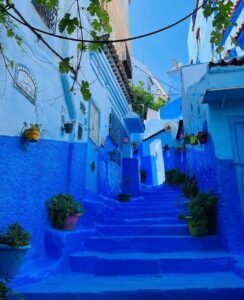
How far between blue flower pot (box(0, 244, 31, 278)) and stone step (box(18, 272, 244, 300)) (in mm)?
257

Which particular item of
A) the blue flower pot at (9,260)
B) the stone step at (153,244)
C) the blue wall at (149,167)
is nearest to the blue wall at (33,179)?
the blue flower pot at (9,260)

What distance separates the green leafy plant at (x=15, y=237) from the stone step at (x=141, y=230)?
275cm

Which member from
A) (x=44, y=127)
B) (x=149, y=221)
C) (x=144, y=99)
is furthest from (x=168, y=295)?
(x=144, y=99)

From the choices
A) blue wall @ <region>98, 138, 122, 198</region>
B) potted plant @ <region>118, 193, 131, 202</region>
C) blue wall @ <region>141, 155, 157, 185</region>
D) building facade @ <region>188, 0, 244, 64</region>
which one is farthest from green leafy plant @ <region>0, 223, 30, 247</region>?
blue wall @ <region>141, 155, 157, 185</region>

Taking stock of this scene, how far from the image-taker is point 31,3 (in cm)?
498

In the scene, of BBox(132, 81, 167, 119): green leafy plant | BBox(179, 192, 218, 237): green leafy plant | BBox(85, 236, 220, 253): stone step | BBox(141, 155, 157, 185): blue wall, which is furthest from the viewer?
BBox(132, 81, 167, 119): green leafy plant

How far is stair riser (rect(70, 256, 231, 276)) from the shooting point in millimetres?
4664

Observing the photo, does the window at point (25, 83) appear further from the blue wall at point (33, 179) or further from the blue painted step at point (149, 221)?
the blue painted step at point (149, 221)

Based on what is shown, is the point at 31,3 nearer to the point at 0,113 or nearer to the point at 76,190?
the point at 0,113

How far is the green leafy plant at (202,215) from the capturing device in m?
5.67

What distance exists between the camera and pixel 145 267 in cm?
472

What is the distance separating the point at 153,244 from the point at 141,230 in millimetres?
677

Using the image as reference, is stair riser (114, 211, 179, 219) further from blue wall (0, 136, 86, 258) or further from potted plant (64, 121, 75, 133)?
potted plant (64, 121, 75, 133)

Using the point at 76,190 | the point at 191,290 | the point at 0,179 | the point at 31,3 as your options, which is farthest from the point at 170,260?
the point at 31,3
